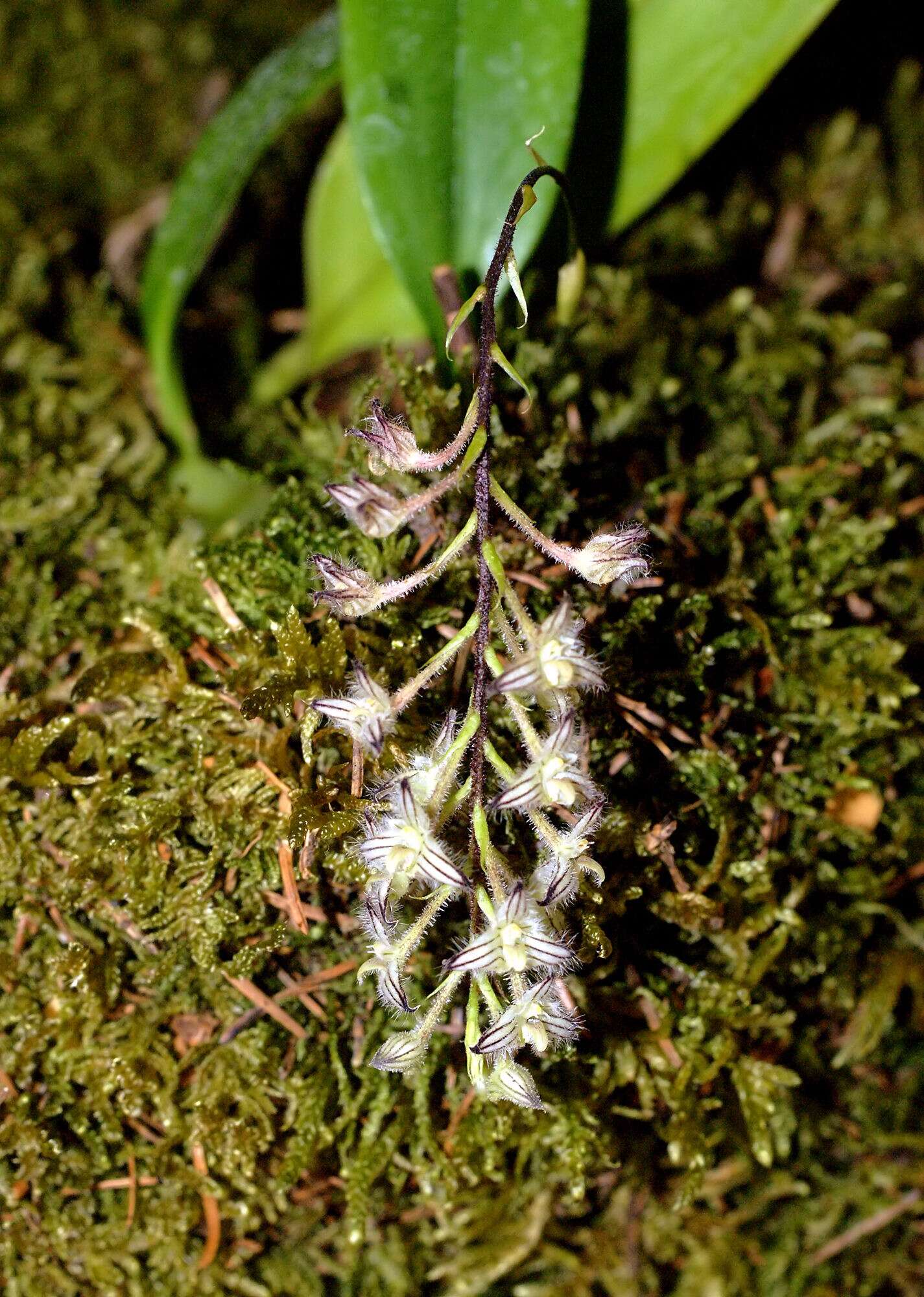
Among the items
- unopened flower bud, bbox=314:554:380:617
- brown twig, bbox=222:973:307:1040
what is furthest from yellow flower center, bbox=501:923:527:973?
brown twig, bbox=222:973:307:1040

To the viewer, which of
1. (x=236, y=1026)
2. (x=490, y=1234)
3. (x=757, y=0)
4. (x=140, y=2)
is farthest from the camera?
(x=140, y=2)

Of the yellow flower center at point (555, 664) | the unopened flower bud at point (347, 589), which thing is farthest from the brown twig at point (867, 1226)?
the unopened flower bud at point (347, 589)

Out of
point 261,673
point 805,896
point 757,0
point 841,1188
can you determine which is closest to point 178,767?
point 261,673

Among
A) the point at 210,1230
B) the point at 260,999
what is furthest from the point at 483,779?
the point at 210,1230

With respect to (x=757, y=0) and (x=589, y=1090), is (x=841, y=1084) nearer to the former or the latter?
(x=589, y=1090)

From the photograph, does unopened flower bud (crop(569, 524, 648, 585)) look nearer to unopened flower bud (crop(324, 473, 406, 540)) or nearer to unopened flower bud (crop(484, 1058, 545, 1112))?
unopened flower bud (crop(324, 473, 406, 540))
